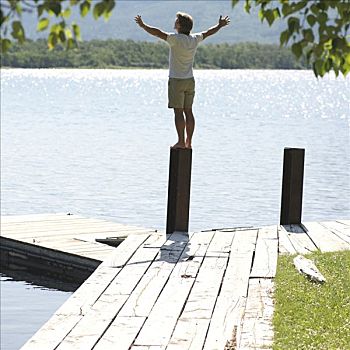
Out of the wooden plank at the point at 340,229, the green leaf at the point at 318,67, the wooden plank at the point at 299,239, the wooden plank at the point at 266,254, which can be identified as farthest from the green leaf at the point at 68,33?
the wooden plank at the point at 340,229

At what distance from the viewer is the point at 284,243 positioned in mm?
10695

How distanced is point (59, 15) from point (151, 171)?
27.2 m

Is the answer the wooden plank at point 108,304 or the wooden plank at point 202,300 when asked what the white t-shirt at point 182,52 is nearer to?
the wooden plank at point 202,300

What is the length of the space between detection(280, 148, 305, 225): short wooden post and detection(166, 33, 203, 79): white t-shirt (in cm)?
130

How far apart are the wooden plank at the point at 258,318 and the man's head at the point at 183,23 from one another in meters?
3.85

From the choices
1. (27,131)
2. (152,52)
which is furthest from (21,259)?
(152,52)

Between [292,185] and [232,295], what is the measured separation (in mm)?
3842

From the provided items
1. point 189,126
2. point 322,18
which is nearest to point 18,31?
point 322,18

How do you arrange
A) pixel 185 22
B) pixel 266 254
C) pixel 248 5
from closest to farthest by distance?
pixel 248 5, pixel 266 254, pixel 185 22

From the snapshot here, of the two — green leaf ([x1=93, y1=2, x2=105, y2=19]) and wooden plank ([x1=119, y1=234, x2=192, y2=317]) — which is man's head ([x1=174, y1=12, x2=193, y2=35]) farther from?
green leaf ([x1=93, y1=2, x2=105, y2=19])

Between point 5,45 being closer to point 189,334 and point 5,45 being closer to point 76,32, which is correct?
point 76,32

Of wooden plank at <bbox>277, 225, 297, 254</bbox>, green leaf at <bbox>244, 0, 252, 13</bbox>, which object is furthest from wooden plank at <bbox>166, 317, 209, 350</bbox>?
wooden plank at <bbox>277, 225, 297, 254</bbox>

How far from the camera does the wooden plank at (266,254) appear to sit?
9.05 metres

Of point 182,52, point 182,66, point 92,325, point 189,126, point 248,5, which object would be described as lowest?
point 92,325
